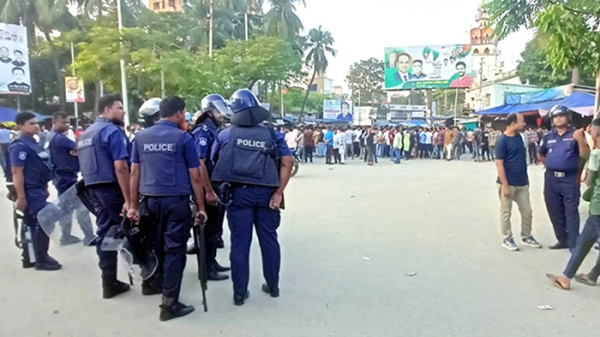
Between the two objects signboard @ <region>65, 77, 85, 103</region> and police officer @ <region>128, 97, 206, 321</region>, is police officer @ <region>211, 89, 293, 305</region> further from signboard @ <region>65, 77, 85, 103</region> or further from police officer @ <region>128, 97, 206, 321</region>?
signboard @ <region>65, 77, 85, 103</region>

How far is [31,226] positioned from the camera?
18.1 feet

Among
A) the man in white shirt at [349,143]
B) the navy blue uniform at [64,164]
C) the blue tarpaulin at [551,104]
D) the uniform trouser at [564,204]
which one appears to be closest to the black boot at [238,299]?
the navy blue uniform at [64,164]

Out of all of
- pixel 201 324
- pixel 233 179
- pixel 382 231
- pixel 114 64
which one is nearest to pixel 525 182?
pixel 382 231

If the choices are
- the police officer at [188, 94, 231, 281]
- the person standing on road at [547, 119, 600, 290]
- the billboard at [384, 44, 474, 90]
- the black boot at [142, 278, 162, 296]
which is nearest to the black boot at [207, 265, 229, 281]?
the police officer at [188, 94, 231, 281]

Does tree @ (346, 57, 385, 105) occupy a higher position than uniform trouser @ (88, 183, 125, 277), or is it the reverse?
tree @ (346, 57, 385, 105)

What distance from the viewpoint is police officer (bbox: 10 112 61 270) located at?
5281 millimetres

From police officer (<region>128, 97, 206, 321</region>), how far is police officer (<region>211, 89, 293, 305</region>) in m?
0.36

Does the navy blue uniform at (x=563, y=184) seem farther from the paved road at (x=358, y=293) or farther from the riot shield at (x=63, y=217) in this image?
the riot shield at (x=63, y=217)

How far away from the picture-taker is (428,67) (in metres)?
36.2

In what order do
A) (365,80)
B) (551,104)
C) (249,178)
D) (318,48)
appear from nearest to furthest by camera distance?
1. (249,178)
2. (551,104)
3. (318,48)
4. (365,80)

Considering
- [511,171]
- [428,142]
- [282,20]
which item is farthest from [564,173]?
[282,20]

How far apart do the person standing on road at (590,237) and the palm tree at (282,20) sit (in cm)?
3880

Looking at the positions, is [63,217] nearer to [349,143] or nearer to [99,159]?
[99,159]

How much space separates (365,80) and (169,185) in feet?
283
